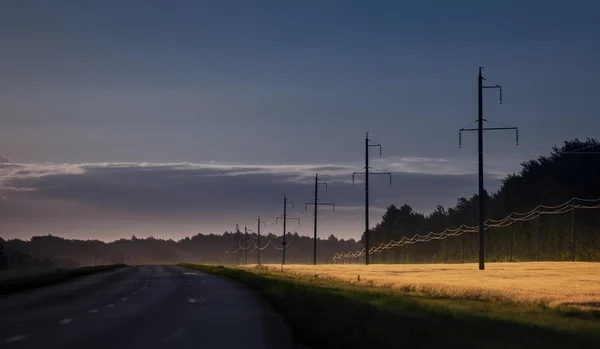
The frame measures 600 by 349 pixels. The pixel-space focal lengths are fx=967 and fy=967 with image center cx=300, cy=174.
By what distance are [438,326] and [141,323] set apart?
9.43m

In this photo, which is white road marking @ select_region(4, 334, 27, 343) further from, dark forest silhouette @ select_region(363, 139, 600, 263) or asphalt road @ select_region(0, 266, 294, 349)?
dark forest silhouette @ select_region(363, 139, 600, 263)

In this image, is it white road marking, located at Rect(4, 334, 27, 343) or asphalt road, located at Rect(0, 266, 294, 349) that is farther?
white road marking, located at Rect(4, 334, 27, 343)

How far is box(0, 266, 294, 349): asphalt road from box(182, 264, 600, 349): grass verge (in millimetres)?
900

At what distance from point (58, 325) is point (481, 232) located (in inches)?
1983

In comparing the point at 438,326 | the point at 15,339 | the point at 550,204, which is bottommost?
the point at 15,339

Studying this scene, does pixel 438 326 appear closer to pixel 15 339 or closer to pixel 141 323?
pixel 15 339

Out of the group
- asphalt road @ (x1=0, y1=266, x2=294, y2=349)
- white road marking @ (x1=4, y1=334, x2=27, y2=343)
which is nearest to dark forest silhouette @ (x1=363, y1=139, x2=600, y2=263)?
asphalt road @ (x1=0, y1=266, x2=294, y2=349)

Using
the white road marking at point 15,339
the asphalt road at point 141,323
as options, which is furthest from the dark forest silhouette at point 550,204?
the white road marking at point 15,339

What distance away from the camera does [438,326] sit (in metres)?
19.4

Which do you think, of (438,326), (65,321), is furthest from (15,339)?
(438,326)

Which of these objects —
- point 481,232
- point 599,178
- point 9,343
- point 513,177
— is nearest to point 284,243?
point 481,232

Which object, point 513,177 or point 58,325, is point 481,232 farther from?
point 513,177

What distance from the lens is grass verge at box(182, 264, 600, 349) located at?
55.2ft

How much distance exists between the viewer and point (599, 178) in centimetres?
12100
